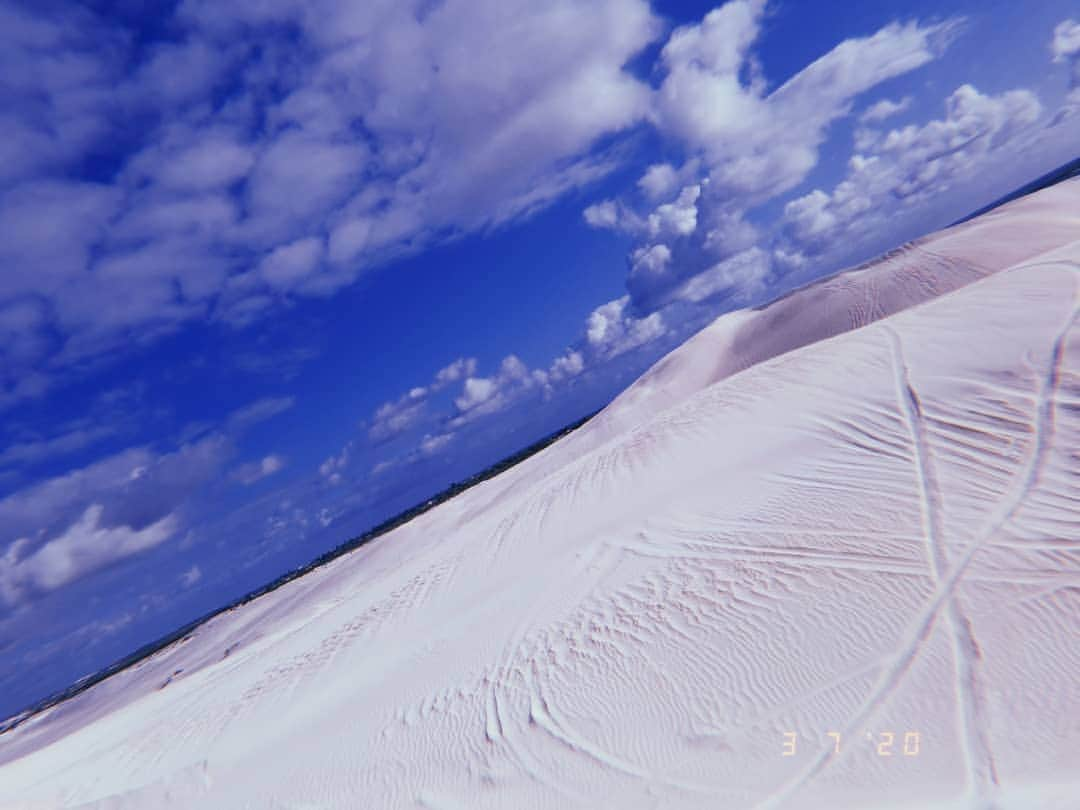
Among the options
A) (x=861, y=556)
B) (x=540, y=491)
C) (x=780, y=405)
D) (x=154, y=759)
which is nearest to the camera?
(x=861, y=556)

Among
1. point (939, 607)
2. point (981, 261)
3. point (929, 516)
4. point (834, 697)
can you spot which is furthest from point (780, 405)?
point (981, 261)

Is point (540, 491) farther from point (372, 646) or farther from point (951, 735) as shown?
point (951, 735)

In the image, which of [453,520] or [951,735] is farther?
[453,520]

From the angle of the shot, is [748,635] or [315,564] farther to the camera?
[315,564]

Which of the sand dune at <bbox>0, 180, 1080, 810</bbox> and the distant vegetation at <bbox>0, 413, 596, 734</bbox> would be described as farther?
the distant vegetation at <bbox>0, 413, 596, 734</bbox>

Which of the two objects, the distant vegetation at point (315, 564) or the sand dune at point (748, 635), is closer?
the sand dune at point (748, 635)

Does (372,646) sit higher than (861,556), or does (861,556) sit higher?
(372,646)

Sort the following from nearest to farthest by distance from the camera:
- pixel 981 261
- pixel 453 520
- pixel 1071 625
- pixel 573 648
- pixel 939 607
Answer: pixel 1071 625 < pixel 939 607 < pixel 573 648 < pixel 981 261 < pixel 453 520

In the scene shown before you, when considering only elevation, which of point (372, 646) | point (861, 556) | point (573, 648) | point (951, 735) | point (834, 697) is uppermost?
point (372, 646)
